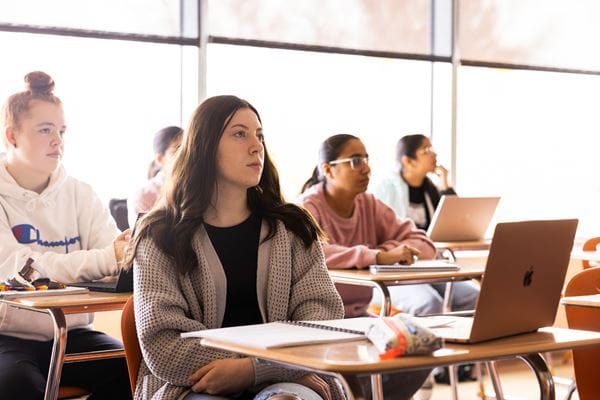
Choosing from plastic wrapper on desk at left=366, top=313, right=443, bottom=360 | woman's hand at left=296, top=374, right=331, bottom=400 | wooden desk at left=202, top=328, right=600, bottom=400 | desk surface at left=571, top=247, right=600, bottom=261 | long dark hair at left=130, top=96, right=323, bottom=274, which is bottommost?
woman's hand at left=296, top=374, right=331, bottom=400

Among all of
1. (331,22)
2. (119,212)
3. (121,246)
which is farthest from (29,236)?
(331,22)

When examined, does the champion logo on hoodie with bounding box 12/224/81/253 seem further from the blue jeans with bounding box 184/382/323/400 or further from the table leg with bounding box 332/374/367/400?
the table leg with bounding box 332/374/367/400

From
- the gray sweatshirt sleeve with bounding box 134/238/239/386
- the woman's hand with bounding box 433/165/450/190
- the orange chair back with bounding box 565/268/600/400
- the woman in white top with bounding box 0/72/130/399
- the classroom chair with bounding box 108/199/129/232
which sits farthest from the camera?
the woman's hand with bounding box 433/165/450/190

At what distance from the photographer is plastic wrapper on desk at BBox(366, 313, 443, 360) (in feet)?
5.34

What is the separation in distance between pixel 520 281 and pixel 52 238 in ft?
5.81

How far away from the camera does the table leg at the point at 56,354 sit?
8.54 ft

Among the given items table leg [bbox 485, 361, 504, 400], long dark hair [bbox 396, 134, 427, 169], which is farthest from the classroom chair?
table leg [bbox 485, 361, 504, 400]

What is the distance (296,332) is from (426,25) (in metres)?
5.01

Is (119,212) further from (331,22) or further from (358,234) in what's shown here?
(331,22)

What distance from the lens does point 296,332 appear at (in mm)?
1870

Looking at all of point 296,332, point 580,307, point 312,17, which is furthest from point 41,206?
point 312,17

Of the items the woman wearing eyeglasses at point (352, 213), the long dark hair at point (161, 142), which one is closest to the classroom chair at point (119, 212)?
the long dark hair at point (161, 142)

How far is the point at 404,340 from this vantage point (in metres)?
1.63

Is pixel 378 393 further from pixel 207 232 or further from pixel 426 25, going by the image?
pixel 426 25
